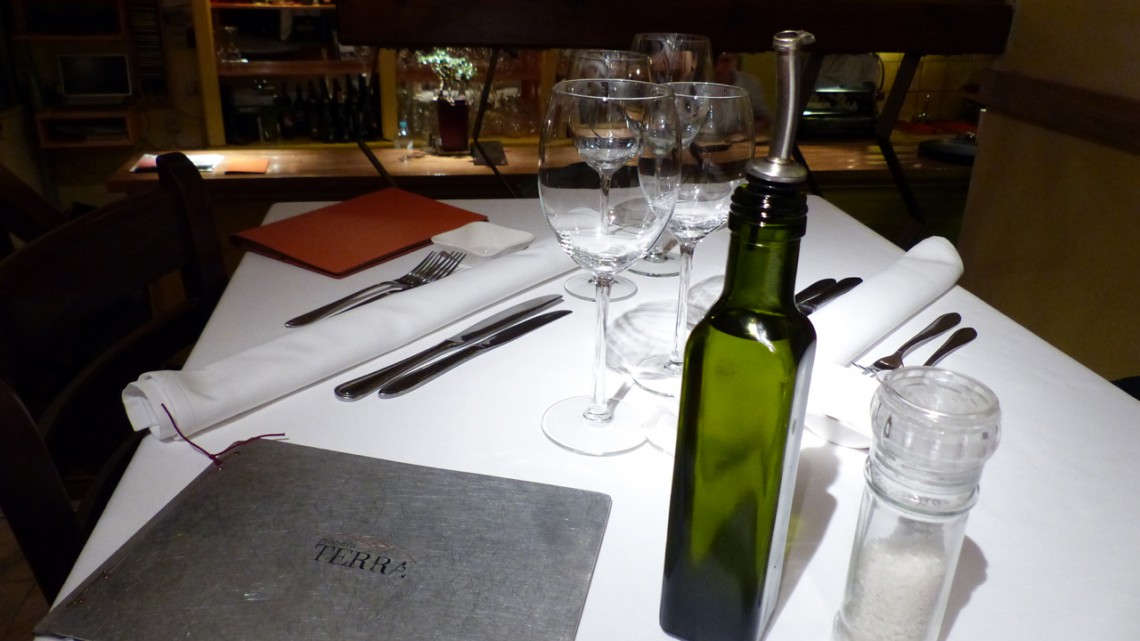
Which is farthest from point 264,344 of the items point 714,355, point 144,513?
point 714,355

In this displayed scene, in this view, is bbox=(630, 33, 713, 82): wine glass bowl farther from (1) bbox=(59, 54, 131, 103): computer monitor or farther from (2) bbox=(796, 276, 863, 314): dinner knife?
(1) bbox=(59, 54, 131, 103): computer monitor

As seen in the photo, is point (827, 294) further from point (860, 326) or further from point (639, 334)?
point (639, 334)

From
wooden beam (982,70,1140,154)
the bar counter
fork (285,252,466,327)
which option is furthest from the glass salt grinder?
the bar counter

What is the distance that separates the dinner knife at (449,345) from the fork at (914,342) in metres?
0.35

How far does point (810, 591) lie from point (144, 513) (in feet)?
1.48

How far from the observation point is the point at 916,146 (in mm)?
3225

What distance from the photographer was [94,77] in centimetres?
349

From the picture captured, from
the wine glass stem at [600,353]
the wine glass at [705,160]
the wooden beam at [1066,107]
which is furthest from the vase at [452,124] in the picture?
the wine glass stem at [600,353]

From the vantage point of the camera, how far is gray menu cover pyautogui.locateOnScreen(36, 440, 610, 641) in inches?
18.3

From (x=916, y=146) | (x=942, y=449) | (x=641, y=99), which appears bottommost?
(x=916, y=146)

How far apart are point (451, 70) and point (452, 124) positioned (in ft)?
0.76

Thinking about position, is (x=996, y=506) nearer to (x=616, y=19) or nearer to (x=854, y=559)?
(x=854, y=559)

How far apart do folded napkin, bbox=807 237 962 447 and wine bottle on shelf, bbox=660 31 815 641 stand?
0.24 metres

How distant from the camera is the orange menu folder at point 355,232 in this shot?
1033 millimetres
